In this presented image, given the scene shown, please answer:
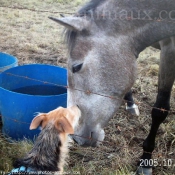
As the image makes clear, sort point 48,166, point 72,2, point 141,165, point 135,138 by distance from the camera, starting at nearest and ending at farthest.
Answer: point 48,166 < point 141,165 < point 135,138 < point 72,2

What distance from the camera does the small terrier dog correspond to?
2.14 meters

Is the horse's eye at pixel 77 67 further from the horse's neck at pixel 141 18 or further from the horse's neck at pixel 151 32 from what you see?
the horse's neck at pixel 151 32

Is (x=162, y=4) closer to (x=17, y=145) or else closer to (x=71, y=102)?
(x=71, y=102)

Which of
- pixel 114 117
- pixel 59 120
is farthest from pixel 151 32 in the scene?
pixel 114 117

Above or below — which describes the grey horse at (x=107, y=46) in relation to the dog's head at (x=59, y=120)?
above

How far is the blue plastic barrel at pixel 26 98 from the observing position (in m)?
3.34

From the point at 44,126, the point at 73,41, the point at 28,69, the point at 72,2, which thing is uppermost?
the point at 72,2

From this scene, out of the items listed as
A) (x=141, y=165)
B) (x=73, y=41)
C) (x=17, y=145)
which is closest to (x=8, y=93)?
(x=17, y=145)

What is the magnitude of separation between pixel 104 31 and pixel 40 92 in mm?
1726

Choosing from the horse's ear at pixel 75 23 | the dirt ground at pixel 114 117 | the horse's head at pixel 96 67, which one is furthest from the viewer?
the dirt ground at pixel 114 117

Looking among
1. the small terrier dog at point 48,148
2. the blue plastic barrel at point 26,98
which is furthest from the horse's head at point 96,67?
the blue plastic barrel at point 26,98

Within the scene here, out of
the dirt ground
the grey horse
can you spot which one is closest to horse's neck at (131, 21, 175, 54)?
the grey horse

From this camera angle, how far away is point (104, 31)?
257cm

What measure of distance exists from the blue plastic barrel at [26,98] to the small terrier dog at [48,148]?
0.87 metres
